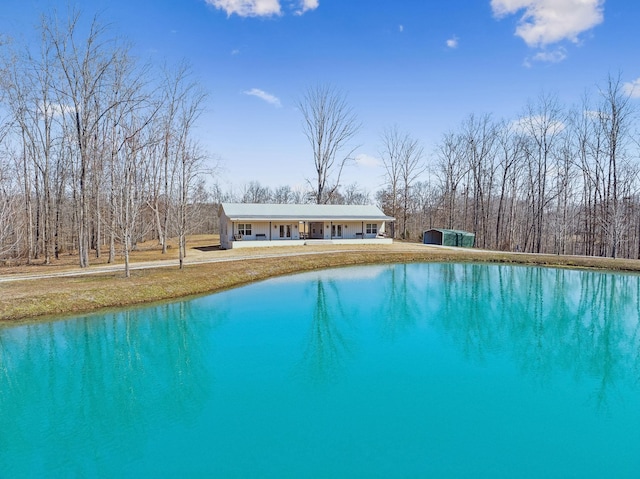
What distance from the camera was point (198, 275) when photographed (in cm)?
1738

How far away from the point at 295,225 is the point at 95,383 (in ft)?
78.1

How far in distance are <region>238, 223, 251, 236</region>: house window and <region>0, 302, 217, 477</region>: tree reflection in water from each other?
56.5 ft

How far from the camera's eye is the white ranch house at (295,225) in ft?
95.2

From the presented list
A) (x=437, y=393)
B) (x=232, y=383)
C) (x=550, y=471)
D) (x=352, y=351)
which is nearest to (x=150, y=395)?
(x=232, y=383)

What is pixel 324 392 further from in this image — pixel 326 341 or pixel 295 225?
pixel 295 225

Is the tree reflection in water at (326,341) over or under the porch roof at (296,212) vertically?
under

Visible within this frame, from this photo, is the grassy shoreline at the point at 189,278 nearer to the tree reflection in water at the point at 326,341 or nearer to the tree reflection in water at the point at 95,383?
the tree reflection in water at the point at 95,383

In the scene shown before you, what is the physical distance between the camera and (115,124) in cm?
2027

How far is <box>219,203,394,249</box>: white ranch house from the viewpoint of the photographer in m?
29.0

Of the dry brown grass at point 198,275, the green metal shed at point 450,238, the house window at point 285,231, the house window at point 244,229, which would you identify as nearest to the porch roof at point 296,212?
the house window at point 244,229

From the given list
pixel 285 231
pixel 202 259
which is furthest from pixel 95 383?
pixel 285 231

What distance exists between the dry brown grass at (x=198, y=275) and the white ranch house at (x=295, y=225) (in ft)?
8.23

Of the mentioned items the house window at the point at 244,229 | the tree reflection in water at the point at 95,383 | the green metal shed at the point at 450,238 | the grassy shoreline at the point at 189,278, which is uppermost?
the house window at the point at 244,229

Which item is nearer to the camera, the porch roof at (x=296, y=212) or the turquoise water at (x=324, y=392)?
the turquoise water at (x=324, y=392)
